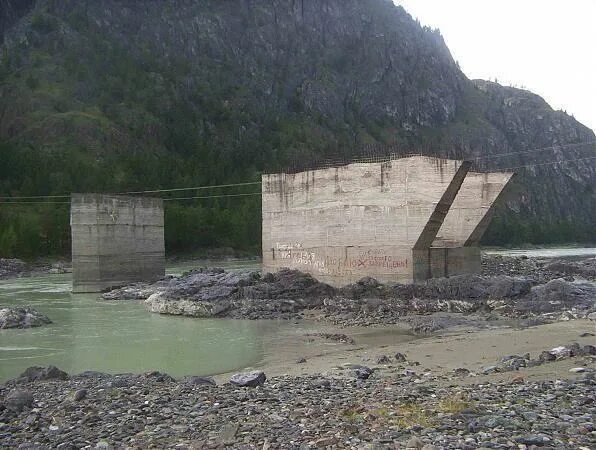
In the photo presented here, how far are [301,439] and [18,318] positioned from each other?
53.8 ft

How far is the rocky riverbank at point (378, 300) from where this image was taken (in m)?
17.6

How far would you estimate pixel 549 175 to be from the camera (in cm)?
17100

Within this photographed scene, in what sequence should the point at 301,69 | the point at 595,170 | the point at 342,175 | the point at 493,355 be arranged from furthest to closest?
the point at 595,170, the point at 301,69, the point at 342,175, the point at 493,355

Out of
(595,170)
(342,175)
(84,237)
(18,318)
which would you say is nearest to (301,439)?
(18,318)

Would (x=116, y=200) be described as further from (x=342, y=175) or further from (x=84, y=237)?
(x=342, y=175)

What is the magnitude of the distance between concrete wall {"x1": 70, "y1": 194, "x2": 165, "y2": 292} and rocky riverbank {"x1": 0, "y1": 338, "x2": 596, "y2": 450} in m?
22.6

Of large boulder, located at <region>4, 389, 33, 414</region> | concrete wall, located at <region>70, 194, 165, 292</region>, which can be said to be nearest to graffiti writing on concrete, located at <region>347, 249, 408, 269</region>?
concrete wall, located at <region>70, 194, 165, 292</region>

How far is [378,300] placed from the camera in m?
20.0

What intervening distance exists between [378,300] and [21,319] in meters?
11.8

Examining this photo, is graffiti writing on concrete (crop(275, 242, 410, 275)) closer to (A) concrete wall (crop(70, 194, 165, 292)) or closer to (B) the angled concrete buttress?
(B) the angled concrete buttress

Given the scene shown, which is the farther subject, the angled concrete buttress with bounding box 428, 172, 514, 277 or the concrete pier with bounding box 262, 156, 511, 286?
the angled concrete buttress with bounding box 428, 172, 514, 277

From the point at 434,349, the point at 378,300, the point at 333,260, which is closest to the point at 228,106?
the point at 333,260

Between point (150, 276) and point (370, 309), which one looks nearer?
point (370, 309)

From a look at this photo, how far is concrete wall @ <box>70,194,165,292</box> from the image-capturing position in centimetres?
3081
